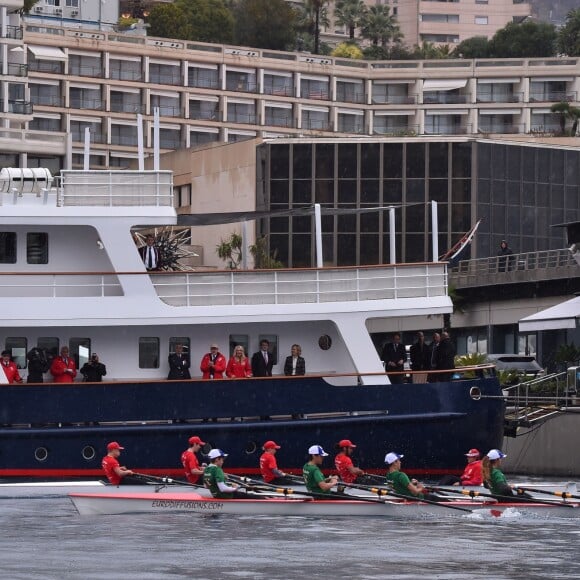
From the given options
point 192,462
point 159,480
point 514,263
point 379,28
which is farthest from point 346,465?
point 379,28

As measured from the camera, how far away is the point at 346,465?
30562mm

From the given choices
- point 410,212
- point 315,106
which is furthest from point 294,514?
point 315,106

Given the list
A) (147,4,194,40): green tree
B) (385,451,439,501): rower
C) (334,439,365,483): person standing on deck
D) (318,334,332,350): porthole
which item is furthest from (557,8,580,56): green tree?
(385,451,439,501): rower

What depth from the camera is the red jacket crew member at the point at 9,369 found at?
32.1 m

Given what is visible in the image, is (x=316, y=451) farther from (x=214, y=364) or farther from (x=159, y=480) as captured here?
(x=214, y=364)

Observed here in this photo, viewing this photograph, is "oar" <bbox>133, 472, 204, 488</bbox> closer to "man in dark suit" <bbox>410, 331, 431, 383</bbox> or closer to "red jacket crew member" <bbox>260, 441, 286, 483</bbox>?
"red jacket crew member" <bbox>260, 441, 286, 483</bbox>

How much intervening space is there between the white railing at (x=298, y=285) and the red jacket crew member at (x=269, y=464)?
3.75m

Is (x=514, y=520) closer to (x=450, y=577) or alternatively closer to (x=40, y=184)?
(x=450, y=577)

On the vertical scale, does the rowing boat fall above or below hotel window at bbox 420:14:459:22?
below

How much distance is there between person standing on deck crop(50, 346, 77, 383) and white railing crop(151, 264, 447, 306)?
2.25m

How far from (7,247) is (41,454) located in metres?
4.33

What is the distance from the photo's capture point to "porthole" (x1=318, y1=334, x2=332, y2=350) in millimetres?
33719

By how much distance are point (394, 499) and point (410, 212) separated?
177ft

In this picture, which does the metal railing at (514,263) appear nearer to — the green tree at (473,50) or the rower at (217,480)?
the rower at (217,480)
